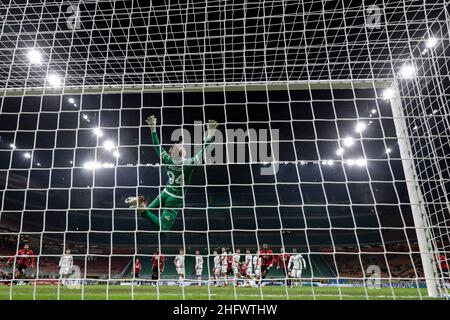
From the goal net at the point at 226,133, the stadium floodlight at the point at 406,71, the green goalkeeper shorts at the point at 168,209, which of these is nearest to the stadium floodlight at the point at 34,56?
the goal net at the point at 226,133

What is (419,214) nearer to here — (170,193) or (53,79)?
(170,193)

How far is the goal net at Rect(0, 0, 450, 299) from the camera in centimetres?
455

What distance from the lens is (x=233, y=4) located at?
15.3 ft

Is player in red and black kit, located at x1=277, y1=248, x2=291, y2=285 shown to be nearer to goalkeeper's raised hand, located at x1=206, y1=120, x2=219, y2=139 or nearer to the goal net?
the goal net

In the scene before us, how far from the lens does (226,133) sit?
4.47m

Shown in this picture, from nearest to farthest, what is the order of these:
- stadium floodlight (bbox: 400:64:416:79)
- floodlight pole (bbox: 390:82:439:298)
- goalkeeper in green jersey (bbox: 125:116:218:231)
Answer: floodlight pole (bbox: 390:82:439:298) → goalkeeper in green jersey (bbox: 125:116:218:231) → stadium floodlight (bbox: 400:64:416:79)


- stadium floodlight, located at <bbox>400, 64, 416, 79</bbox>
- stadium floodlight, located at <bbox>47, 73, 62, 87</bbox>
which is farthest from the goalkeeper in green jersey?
stadium floodlight, located at <bbox>400, 64, 416, 79</bbox>

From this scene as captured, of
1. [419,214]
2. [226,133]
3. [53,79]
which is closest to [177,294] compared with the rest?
[226,133]

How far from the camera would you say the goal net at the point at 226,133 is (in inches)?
179

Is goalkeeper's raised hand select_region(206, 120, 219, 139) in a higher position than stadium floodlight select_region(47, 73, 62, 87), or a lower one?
Answer: lower

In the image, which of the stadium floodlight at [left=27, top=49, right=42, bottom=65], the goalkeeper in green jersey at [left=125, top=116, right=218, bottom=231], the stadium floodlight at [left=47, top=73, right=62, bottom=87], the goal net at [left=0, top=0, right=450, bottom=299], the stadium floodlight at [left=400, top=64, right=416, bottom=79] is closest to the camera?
the goal net at [left=0, top=0, right=450, bottom=299]

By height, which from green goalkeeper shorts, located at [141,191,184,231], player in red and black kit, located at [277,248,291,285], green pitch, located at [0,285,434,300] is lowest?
green pitch, located at [0,285,434,300]

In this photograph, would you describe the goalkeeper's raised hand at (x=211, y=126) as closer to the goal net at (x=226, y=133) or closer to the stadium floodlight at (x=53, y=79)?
the goal net at (x=226, y=133)
